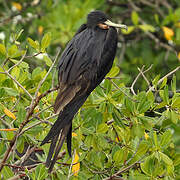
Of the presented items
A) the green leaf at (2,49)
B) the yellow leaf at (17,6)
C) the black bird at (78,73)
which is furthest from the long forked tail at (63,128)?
A: the yellow leaf at (17,6)

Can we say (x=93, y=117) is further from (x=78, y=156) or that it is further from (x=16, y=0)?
(x=16, y=0)

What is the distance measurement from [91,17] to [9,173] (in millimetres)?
886

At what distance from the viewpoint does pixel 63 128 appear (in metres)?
2.30

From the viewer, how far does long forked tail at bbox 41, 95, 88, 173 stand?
7.38 feet

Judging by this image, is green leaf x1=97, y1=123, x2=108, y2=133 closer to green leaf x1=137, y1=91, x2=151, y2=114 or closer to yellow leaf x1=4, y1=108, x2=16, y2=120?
green leaf x1=137, y1=91, x2=151, y2=114

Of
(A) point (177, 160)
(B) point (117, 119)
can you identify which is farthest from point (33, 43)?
(A) point (177, 160)

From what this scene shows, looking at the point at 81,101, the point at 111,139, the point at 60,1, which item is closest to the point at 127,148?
the point at 111,139

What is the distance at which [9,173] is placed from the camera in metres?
2.31

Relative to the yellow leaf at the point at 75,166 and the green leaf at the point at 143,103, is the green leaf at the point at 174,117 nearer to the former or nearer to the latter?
the green leaf at the point at 143,103

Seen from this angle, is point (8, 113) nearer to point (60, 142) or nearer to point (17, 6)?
point (60, 142)

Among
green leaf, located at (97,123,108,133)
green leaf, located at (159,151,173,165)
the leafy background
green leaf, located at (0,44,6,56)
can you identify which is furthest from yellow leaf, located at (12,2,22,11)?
green leaf, located at (159,151,173,165)

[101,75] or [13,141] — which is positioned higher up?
[101,75]

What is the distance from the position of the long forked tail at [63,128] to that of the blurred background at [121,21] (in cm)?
218

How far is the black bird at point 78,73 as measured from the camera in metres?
2.29
